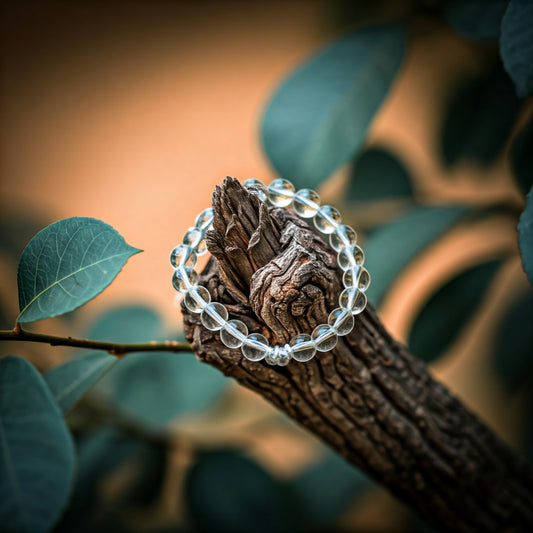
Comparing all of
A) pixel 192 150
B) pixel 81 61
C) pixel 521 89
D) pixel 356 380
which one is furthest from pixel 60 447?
pixel 81 61

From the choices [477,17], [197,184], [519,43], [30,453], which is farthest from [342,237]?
[197,184]

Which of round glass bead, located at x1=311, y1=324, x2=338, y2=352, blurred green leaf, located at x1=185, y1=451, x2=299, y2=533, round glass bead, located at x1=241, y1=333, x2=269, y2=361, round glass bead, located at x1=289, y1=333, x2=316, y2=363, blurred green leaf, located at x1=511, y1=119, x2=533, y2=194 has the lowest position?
blurred green leaf, located at x1=185, y1=451, x2=299, y2=533

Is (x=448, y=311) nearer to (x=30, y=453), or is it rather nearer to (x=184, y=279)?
(x=184, y=279)

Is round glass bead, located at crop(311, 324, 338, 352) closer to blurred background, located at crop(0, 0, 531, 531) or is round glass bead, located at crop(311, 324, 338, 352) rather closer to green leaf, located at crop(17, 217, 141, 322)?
green leaf, located at crop(17, 217, 141, 322)

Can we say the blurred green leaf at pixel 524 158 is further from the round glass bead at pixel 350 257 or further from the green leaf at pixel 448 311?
the round glass bead at pixel 350 257

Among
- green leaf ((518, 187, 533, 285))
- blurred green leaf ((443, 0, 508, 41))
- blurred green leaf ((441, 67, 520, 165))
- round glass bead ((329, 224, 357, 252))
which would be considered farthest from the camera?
blurred green leaf ((441, 67, 520, 165))

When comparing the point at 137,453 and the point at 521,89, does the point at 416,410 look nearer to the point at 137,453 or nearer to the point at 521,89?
the point at 521,89

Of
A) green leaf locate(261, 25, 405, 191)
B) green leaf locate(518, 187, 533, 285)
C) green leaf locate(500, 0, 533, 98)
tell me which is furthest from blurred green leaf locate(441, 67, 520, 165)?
green leaf locate(518, 187, 533, 285)
